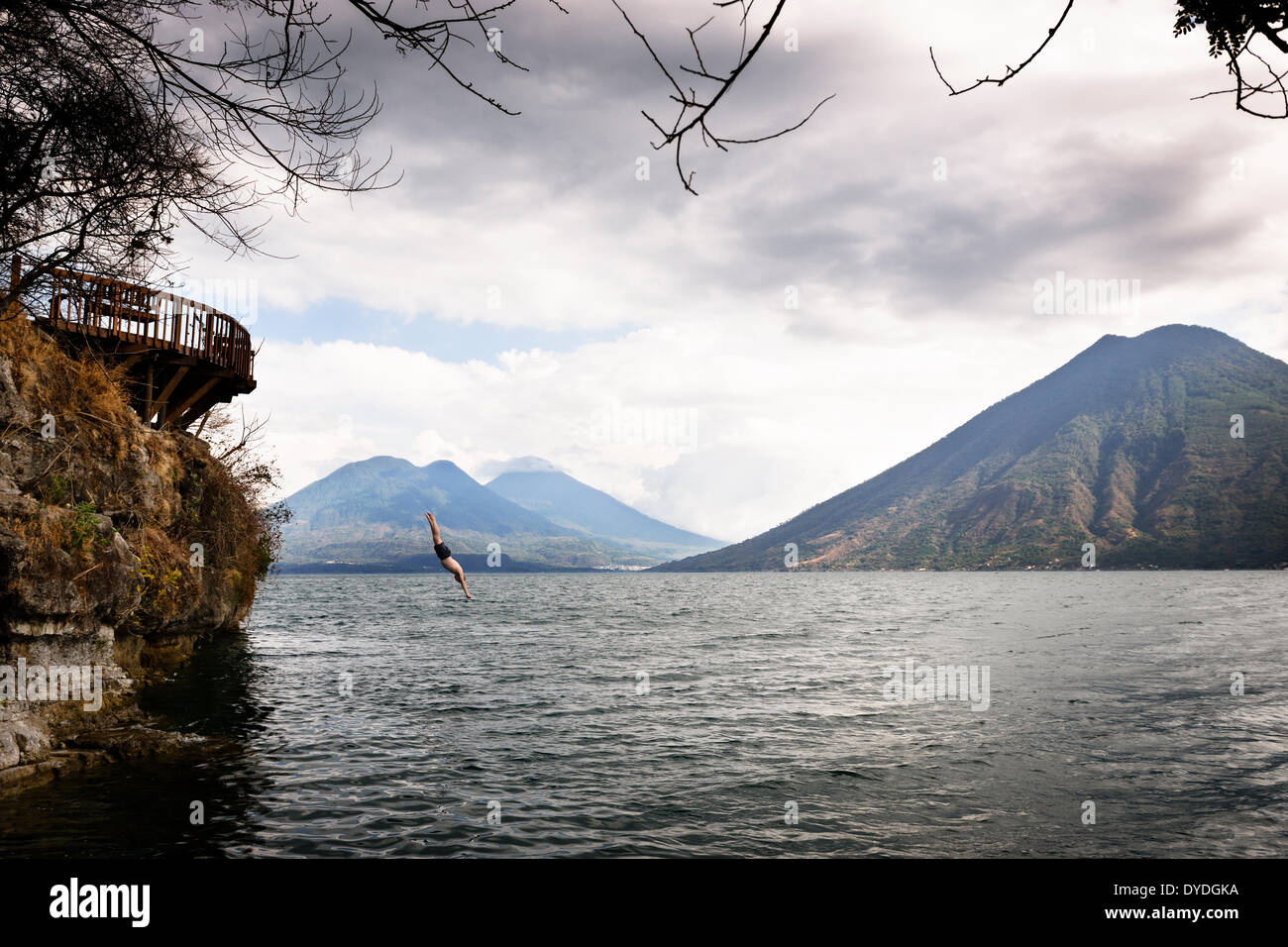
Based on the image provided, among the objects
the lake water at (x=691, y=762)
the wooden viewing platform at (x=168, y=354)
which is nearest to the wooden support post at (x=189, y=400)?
the wooden viewing platform at (x=168, y=354)

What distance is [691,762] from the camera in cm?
1702

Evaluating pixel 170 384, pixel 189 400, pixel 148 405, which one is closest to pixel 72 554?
pixel 148 405

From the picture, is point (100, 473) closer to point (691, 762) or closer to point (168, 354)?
point (168, 354)

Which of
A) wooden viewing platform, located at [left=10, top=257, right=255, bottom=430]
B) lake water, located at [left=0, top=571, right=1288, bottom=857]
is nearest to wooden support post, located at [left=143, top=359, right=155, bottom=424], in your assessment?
wooden viewing platform, located at [left=10, top=257, right=255, bottom=430]

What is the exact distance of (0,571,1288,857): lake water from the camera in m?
11.9

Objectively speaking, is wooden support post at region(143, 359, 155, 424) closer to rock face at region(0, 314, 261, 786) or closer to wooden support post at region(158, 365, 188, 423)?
wooden support post at region(158, 365, 188, 423)

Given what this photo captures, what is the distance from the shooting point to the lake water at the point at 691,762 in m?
11.9

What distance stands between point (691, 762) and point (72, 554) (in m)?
Answer: 14.9

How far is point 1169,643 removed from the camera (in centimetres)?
4278

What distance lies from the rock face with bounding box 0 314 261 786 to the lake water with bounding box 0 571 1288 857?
77.3 inches

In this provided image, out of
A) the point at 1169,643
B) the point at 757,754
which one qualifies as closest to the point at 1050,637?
the point at 1169,643
